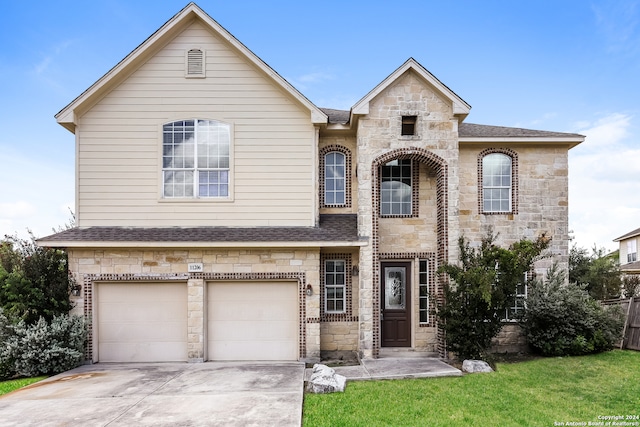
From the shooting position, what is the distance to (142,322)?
1124cm

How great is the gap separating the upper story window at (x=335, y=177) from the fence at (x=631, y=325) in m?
8.69

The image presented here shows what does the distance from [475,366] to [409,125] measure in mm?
6628

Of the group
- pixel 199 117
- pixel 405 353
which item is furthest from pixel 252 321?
pixel 199 117

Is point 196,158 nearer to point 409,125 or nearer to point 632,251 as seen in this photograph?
point 409,125

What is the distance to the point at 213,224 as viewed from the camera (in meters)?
11.4

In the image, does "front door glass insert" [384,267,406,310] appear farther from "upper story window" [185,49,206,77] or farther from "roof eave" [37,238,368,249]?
"upper story window" [185,49,206,77]

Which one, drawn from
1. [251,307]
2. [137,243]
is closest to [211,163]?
[137,243]

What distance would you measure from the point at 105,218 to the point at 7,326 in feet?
11.1

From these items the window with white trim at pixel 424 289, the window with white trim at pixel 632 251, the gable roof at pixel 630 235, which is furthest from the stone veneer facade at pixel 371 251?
the window with white trim at pixel 632 251

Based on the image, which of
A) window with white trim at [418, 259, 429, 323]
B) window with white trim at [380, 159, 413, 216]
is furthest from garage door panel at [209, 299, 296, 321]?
window with white trim at [380, 159, 413, 216]

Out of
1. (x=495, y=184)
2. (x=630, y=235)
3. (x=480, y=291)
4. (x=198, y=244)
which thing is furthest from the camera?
(x=630, y=235)

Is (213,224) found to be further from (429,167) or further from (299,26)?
(299,26)

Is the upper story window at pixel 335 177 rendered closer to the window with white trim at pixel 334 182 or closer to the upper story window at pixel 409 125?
the window with white trim at pixel 334 182

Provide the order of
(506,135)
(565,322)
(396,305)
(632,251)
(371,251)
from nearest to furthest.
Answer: (565,322) < (371,251) < (396,305) < (506,135) < (632,251)
